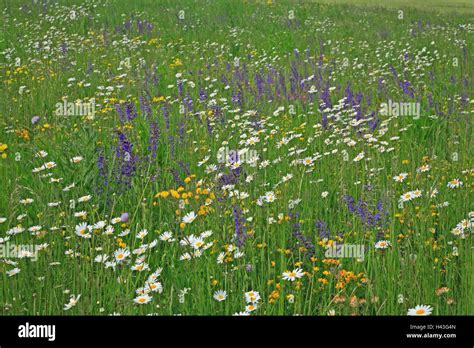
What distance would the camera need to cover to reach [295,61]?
23.9 ft

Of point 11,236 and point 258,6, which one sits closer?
point 11,236

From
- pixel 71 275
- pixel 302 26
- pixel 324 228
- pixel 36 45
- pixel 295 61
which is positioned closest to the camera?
pixel 71 275

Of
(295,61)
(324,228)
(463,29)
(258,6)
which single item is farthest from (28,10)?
(324,228)

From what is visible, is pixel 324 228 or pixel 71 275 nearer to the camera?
pixel 71 275

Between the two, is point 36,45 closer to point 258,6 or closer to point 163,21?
point 163,21

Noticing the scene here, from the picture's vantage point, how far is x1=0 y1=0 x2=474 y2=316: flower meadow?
2578 millimetres

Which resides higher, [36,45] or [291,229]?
[36,45]

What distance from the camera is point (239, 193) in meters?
3.18

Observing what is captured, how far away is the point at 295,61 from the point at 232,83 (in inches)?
56.6

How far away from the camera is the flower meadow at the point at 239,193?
2.58 m

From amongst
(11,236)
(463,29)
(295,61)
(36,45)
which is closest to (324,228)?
(11,236)

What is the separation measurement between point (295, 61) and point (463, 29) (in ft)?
13.2
